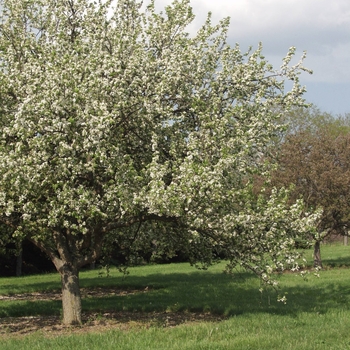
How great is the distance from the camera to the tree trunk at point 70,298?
15141 mm

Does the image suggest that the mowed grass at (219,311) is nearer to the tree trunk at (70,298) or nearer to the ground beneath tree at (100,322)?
the ground beneath tree at (100,322)

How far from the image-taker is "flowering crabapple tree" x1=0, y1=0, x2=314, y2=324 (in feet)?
40.2

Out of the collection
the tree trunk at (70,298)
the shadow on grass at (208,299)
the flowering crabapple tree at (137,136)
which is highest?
the flowering crabapple tree at (137,136)

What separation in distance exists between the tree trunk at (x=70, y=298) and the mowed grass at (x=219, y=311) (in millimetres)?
1606

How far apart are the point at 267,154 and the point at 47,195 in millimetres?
6162

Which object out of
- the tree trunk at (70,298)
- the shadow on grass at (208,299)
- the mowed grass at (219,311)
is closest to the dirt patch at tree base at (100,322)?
the tree trunk at (70,298)

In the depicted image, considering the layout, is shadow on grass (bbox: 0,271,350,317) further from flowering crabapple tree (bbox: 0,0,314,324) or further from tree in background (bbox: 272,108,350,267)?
tree in background (bbox: 272,108,350,267)

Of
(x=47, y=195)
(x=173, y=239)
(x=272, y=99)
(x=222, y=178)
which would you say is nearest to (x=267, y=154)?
(x=272, y=99)

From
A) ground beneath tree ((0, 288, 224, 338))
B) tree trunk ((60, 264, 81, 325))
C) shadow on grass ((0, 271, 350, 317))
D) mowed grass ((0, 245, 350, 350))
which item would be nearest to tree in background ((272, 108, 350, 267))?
mowed grass ((0, 245, 350, 350))

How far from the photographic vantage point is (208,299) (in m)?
20.4

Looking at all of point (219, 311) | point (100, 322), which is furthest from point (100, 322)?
point (219, 311)

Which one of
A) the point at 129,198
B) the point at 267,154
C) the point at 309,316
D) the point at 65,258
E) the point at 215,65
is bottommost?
the point at 309,316

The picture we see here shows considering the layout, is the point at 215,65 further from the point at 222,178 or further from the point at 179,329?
the point at 179,329

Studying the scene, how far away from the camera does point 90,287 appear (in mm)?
27062
